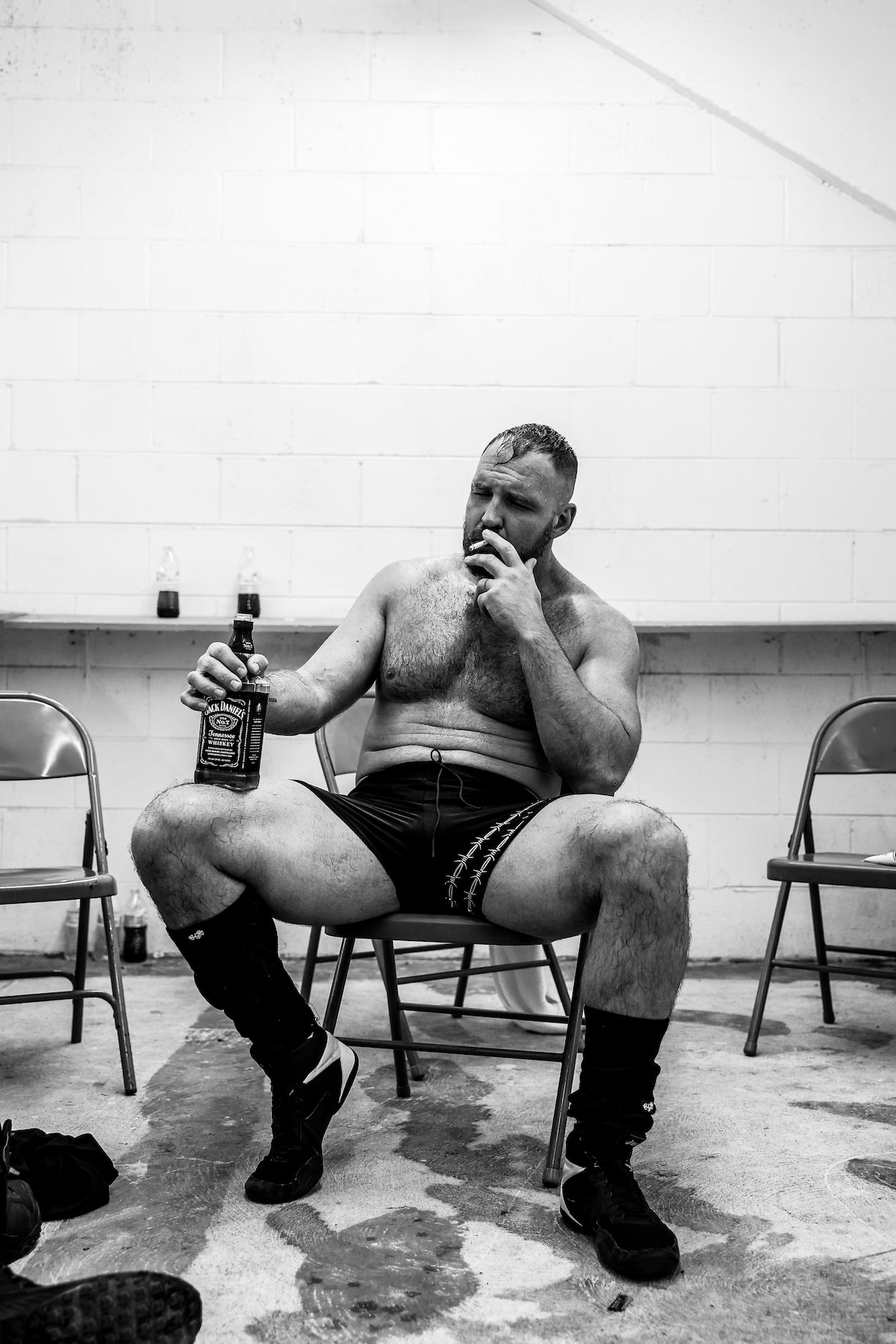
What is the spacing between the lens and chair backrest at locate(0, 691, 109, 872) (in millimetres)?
2508

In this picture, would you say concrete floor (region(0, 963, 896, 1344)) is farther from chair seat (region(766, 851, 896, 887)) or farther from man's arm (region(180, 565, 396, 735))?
man's arm (region(180, 565, 396, 735))

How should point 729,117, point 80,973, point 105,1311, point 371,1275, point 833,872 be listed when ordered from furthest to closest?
point 729,117 → point 80,973 → point 833,872 → point 371,1275 → point 105,1311

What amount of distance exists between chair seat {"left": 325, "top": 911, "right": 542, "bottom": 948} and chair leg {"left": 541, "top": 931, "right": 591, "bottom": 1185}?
10cm

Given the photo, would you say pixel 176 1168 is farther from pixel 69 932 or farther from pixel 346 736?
pixel 69 932

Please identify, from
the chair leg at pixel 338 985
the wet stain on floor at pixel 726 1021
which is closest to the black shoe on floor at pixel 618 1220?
the chair leg at pixel 338 985

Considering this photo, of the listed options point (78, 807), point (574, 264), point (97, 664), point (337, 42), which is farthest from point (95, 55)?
point (78, 807)

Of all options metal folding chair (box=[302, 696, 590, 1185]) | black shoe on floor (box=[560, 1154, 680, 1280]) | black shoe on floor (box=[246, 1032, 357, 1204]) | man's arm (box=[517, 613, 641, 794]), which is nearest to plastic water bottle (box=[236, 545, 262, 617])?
A: metal folding chair (box=[302, 696, 590, 1185])

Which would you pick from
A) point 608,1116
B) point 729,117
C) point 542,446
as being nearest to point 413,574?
point 542,446

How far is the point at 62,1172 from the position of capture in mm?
1565

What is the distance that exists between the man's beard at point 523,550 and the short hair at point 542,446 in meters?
0.10

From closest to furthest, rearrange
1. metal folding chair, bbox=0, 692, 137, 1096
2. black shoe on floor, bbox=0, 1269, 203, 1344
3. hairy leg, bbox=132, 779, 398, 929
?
black shoe on floor, bbox=0, 1269, 203, 1344 → hairy leg, bbox=132, 779, 398, 929 → metal folding chair, bbox=0, 692, 137, 1096

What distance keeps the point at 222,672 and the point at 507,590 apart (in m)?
0.52

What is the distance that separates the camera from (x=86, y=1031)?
101 inches

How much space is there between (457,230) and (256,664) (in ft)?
7.01
